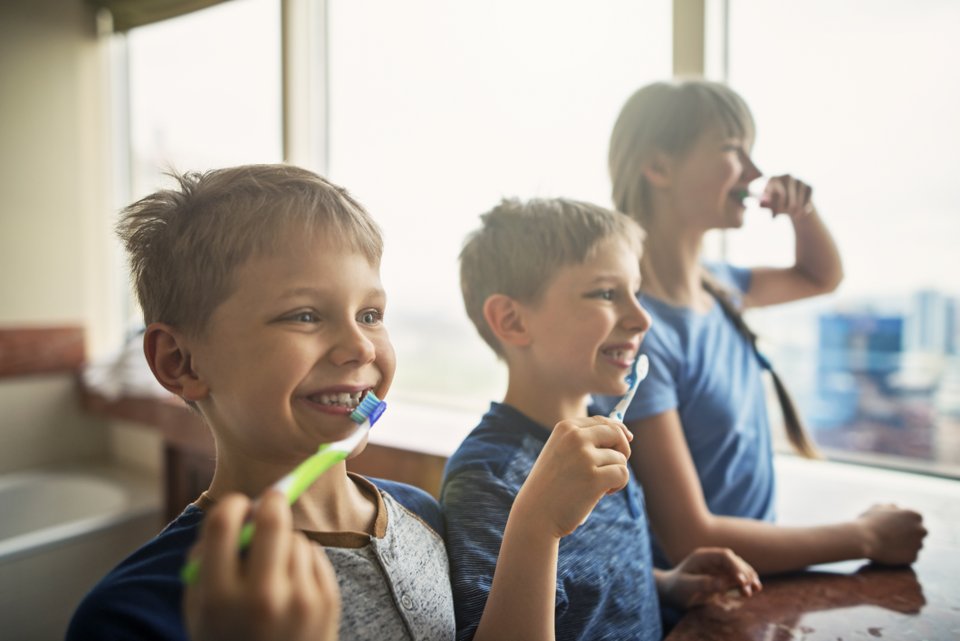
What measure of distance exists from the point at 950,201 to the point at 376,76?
1511 millimetres

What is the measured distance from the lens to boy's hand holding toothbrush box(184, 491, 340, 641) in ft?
1.06

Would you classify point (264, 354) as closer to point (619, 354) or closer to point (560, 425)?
point (560, 425)

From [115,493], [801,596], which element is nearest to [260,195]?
[801,596]

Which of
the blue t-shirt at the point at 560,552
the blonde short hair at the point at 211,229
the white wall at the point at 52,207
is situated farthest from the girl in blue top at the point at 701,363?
the white wall at the point at 52,207

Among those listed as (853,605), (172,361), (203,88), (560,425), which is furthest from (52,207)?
(853,605)

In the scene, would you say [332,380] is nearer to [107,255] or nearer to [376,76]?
[376,76]

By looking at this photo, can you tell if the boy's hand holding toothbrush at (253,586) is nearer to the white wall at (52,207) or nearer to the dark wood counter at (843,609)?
the dark wood counter at (843,609)

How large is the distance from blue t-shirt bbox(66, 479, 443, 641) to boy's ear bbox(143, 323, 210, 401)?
0.11m

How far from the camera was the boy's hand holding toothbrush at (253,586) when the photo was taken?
12.7 inches

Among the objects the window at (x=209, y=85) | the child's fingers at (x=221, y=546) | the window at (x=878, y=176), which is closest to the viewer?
the child's fingers at (x=221, y=546)

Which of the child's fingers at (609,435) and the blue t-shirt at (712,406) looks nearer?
the child's fingers at (609,435)

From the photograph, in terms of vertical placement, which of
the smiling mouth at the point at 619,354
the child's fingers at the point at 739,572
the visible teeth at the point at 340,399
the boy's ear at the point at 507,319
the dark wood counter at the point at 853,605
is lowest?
the dark wood counter at the point at 853,605

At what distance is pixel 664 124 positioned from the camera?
99cm

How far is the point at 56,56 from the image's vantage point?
2.33m
